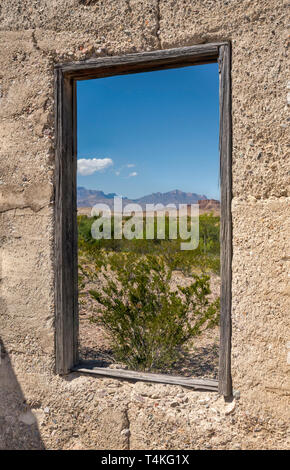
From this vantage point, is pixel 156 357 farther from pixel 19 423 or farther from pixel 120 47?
pixel 120 47

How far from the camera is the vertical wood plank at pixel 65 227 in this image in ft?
6.99

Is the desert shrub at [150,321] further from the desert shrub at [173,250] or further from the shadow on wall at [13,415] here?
the shadow on wall at [13,415]

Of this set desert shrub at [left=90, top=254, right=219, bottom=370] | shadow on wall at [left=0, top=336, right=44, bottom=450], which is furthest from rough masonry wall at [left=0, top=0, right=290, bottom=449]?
desert shrub at [left=90, top=254, right=219, bottom=370]

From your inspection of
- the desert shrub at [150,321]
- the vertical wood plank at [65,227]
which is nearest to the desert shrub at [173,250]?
the desert shrub at [150,321]

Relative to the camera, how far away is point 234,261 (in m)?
1.84

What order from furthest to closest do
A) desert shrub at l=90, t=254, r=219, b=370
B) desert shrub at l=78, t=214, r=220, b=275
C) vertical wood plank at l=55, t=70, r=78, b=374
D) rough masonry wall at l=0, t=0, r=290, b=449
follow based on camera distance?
desert shrub at l=78, t=214, r=220, b=275 → desert shrub at l=90, t=254, r=219, b=370 → vertical wood plank at l=55, t=70, r=78, b=374 → rough masonry wall at l=0, t=0, r=290, b=449

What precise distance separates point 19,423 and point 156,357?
5.19 feet

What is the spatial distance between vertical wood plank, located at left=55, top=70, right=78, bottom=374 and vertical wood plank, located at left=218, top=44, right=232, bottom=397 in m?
0.81

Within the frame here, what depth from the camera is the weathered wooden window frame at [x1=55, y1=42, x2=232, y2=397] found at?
1.85 m

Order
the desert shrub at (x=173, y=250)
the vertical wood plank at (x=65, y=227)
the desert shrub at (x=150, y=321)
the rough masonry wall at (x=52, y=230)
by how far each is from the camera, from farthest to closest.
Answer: the desert shrub at (x=173, y=250), the desert shrub at (x=150, y=321), the vertical wood plank at (x=65, y=227), the rough masonry wall at (x=52, y=230)

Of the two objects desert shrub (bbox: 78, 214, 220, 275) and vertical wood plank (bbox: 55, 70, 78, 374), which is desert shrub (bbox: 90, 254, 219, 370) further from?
vertical wood plank (bbox: 55, 70, 78, 374)

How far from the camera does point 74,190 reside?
224cm

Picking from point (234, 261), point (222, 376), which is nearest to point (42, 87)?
point (234, 261)
